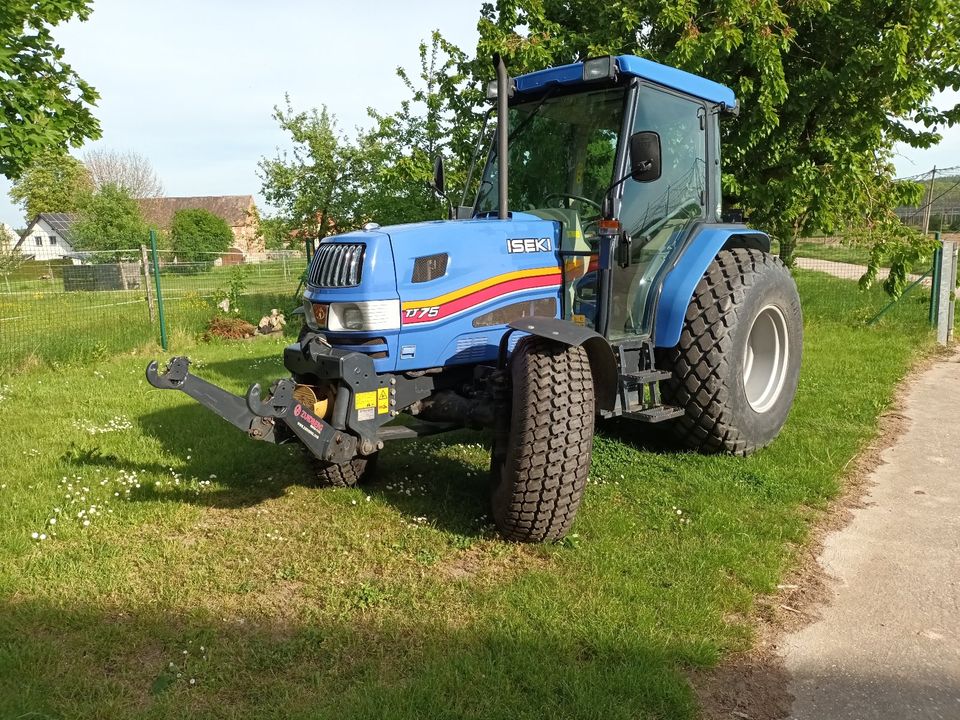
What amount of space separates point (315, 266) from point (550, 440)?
1.64 meters

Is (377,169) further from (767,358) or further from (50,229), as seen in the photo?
(50,229)

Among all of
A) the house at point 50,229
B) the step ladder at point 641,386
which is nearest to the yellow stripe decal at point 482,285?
the step ladder at point 641,386

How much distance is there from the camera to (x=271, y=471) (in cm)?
484

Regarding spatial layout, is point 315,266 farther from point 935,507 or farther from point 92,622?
point 935,507

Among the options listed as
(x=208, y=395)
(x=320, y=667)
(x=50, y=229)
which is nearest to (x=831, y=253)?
(x=208, y=395)

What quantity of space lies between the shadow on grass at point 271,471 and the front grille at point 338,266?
3.69 feet

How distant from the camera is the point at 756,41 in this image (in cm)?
761

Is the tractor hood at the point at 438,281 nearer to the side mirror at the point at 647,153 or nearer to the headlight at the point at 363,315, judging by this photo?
the headlight at the point at 363,315

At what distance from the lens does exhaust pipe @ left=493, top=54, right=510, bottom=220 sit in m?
3.91

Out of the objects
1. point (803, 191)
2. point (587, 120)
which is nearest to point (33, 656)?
point (587, 120)

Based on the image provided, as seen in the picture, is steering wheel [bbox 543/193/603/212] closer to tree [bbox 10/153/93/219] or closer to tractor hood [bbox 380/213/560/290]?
tractor hood [bbox 380/213/560/290]

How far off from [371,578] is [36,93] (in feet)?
23.0

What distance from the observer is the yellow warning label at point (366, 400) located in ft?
12.0

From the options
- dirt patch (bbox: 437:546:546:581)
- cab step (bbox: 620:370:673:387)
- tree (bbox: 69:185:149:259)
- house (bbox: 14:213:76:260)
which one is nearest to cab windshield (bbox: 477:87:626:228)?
cab step (bbox: 620:370:673:387)
